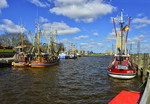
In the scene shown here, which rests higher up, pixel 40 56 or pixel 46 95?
pixel 40 56

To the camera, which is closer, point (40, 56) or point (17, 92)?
point (17, 92)

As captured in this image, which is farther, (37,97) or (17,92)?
(17,92)

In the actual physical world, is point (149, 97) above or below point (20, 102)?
above

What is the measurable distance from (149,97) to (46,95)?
417 inches

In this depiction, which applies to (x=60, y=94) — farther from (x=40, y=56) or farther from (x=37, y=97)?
(x=40, y=56)

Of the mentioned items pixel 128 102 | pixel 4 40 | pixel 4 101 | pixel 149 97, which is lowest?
pixel 4 101

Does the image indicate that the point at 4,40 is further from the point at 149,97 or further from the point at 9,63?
the point at 149,97

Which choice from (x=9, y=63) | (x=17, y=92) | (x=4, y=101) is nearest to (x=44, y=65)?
(x=9, y=63)

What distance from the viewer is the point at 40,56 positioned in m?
43.4

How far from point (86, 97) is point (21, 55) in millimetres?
35261

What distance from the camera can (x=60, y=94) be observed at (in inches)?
582

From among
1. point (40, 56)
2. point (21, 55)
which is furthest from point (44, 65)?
point (21, 55)

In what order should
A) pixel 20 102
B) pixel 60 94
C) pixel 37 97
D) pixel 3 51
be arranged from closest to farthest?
pixel 20 102
pixel 37 97
pixel 60 94
pixel 3 51

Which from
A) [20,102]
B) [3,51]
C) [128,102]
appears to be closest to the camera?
[128,102]
